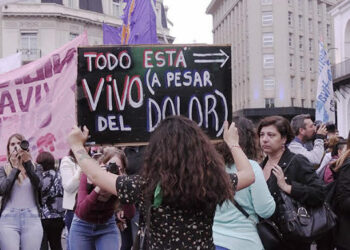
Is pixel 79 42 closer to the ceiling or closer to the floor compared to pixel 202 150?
closer to the ceiling

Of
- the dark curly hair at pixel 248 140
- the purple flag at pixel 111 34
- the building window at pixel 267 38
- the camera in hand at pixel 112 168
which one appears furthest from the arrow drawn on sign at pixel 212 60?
the building window at pixel 267 38

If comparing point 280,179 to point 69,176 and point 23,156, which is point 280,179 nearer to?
point 23,156

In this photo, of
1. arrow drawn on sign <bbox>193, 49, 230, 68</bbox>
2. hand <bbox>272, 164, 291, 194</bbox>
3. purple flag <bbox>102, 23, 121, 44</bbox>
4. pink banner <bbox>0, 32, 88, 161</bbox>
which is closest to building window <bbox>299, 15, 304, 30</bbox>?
purple flag <bbox>102, 23, 121, 44</bbox>

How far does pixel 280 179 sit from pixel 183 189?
72.4 inches

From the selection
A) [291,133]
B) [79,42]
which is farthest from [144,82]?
[79,42]

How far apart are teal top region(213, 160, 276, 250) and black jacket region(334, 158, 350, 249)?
117 cm

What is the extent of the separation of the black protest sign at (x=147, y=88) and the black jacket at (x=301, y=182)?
2.14 feet

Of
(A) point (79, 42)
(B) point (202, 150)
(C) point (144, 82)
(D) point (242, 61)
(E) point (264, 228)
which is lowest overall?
(E) point (264, 228)

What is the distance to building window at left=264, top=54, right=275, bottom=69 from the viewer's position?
58.0 m

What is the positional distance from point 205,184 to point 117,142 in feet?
5.33

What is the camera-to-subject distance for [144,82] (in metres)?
4.96

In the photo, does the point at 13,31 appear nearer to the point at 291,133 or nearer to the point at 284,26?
the point at 284,26

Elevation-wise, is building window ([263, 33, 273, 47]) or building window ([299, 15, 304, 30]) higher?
building window ([299, 15, 304, 30])

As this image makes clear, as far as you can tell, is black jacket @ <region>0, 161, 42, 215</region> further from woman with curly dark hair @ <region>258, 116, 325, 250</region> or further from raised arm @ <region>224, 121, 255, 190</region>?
raised arm @ <region>224, 121, 255, 190</region>
